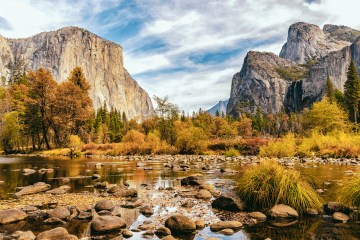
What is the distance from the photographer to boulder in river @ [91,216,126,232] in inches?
295

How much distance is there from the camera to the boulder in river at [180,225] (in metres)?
7.56

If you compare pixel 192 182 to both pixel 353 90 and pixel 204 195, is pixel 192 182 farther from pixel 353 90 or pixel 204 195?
pixel 353 90

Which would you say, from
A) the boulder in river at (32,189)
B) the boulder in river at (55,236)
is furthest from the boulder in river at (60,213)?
the boulder in river at (32,189)

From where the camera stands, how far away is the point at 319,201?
9.32 metres

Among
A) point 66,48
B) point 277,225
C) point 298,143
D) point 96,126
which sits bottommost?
point 277,225

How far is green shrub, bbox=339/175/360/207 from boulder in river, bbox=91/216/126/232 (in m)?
6.13

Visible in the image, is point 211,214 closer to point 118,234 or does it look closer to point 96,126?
point 118,234

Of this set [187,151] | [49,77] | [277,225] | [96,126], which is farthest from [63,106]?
[277,225]

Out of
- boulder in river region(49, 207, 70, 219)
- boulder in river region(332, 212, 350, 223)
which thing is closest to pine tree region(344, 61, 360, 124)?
boulder in river region(332, 212, 350, 223)

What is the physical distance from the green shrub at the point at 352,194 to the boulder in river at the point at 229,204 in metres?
2.85

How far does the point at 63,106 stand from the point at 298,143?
34656 mm

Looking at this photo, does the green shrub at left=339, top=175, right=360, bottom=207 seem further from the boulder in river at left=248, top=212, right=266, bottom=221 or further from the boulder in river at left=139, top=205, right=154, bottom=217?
the boulder in river at left=139, top=205, right=154, bottom=217

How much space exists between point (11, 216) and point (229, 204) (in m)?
6.06

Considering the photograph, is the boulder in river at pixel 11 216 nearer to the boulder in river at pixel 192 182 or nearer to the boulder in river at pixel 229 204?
the boulder in river at pixel 229 204
